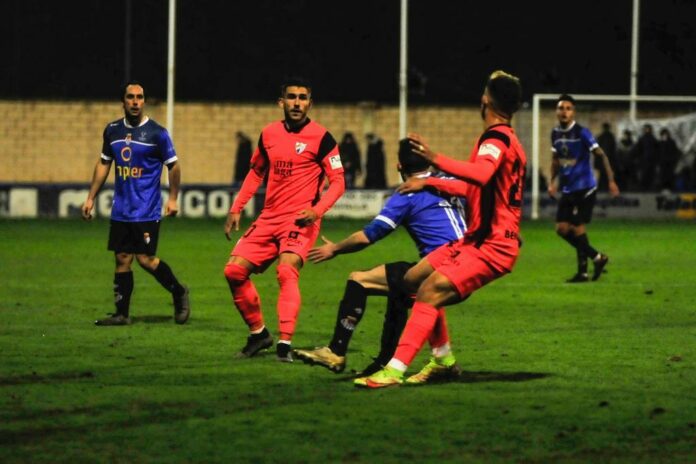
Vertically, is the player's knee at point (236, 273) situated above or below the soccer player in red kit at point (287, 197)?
below

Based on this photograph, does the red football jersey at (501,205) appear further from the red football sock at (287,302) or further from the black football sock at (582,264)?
the black football sock at (582,264)

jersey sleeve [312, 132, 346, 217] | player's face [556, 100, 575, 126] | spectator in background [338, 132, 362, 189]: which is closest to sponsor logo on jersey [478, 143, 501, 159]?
jersey sleeve [312, 132, 346, 217]

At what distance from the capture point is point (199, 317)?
1346 cm

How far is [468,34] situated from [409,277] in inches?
1382

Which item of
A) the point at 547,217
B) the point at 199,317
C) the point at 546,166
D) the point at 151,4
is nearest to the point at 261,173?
the point at 199,317

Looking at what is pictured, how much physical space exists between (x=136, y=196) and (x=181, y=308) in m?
1.00

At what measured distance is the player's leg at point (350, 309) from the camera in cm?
955

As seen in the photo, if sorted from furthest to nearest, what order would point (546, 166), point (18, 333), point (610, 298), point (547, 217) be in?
point (546, 166), point (547, 217), point (610, 298), point (18, 333)

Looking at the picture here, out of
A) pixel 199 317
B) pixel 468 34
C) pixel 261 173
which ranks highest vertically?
pixel 468 34

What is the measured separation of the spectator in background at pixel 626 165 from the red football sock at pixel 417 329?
78.0 feet

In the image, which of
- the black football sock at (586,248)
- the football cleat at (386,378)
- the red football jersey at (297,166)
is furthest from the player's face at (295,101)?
the black football sock at (586,248)

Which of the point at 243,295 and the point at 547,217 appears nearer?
the point at 243,295

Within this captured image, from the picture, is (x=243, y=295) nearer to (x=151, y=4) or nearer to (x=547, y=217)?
(x=547, y=217)

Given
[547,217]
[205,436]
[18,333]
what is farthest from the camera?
[547,217]
